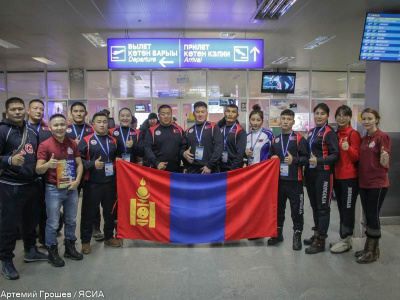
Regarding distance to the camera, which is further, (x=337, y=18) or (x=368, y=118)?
(x=337, y=18)

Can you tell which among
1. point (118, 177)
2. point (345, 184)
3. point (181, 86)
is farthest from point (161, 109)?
point (181, 86)

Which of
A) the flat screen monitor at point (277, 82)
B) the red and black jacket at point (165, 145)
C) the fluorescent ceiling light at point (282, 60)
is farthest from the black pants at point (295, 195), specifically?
the fluorescent ceiling light at point (282, 60)

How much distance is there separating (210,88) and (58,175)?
7.03 metres

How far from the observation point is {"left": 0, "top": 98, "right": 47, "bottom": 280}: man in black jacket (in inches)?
98.3

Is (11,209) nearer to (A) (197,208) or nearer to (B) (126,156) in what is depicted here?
(B) (126,156)

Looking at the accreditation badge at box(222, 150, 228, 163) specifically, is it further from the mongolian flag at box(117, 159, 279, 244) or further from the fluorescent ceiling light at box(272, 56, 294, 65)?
the fluorescent ceiling light at box(272, 56, 294, 65)

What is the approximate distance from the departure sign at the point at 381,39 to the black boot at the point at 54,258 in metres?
4.45

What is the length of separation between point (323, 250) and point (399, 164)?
191 centimetres

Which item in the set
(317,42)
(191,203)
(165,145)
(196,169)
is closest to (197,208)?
(191,203)

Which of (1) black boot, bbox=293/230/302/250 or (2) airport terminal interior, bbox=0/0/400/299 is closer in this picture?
(2) airport terminal interior, bbox=0/0/400/299

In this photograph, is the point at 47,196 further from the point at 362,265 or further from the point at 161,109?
the point at 362,265

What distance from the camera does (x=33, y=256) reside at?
2.86 m

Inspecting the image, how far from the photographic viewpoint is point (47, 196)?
2709 mm

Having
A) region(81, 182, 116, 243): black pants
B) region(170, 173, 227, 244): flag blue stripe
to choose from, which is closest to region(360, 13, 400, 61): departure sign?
region(170, 173, 227, 244): flag blue stripe
